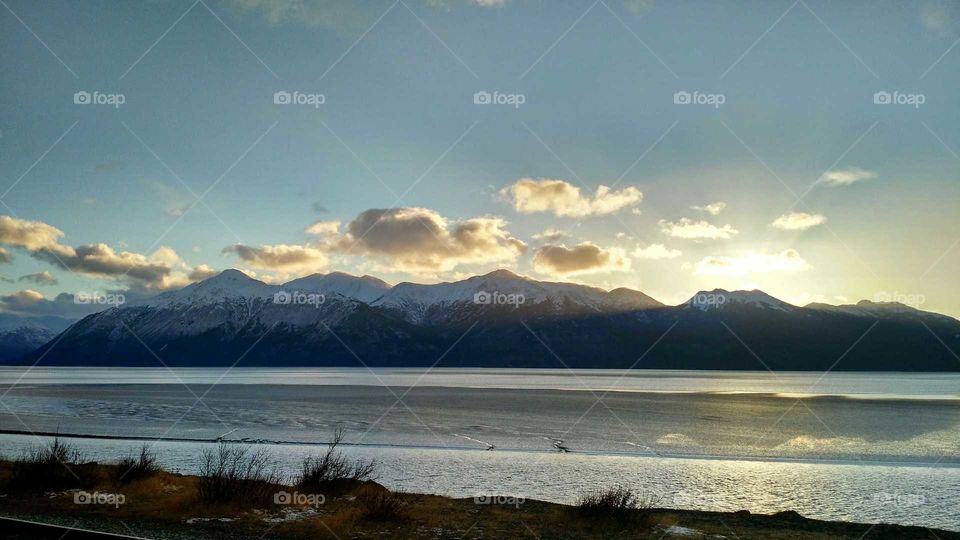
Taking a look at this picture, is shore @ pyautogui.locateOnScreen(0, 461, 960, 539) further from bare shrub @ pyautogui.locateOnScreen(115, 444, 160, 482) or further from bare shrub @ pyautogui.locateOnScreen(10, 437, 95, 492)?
bare shrub @ pyautogui.locateOnScreen(115, 444, 160, 482)

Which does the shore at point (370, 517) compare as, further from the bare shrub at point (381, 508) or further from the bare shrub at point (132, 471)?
the bare shrub at point (132, 471)

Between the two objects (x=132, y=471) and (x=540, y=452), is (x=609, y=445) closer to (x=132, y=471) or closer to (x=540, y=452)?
(x=540, y=452)

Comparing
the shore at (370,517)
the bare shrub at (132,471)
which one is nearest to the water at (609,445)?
the shore at (370,517)

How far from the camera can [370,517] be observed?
16.4 meters

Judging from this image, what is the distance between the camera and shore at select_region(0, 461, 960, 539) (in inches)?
605

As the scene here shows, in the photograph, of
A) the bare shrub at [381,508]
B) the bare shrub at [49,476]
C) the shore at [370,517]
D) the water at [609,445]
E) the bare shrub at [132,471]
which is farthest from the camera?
the water at [609,445]

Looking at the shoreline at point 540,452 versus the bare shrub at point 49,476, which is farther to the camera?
the shoreline at point 540,452

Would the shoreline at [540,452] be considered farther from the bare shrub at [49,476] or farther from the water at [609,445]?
the bare shrub at [49,476]

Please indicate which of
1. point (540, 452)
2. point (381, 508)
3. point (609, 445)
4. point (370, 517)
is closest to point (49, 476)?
point (370, 517)

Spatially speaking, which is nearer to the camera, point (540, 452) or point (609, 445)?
point (540, 452)

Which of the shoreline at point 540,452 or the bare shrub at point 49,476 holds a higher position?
the bare shrub at point 49,476

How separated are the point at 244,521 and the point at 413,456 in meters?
14.0

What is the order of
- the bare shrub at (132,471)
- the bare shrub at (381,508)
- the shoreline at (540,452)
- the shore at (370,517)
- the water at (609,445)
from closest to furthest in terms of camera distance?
the shore at (370,517) → the bare shrub at (381,508) → the bare shrub at (132,471) → the water at (609,445) → the shoreline at (540,452)

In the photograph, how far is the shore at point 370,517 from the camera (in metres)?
15.4
